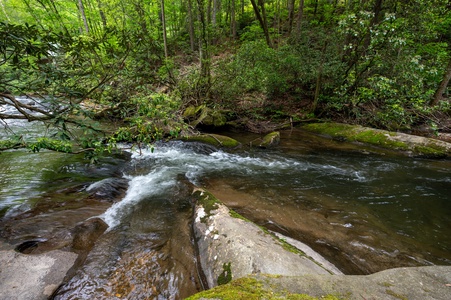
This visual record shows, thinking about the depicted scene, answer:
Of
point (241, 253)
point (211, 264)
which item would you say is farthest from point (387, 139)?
point (211, 264)

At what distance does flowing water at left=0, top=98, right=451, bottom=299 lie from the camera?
128 inches

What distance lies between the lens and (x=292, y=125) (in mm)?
11750

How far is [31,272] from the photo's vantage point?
2.89m

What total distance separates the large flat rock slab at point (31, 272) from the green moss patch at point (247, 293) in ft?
8.30

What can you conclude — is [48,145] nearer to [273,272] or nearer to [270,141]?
[273,272]

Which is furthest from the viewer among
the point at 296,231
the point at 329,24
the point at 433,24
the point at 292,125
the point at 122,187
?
the point at 329,24

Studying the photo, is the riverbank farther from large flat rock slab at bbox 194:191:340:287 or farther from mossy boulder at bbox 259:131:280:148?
mossy boulder at bbox 259:131:280:148

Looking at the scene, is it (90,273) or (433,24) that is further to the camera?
(433,24)

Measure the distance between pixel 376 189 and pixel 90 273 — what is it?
6.68m

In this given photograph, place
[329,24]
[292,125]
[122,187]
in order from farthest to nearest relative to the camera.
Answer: [329,24] → [292,125] → [122,187]

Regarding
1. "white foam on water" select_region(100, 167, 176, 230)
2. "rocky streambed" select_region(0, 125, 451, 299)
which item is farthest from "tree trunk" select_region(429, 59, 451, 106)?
"white foam on water" select_region(100, 167, 176, 230)

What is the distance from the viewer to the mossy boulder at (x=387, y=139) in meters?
7.90

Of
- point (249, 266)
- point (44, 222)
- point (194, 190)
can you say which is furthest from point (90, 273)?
point (194, 190)

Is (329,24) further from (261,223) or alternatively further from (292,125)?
(261,223)
